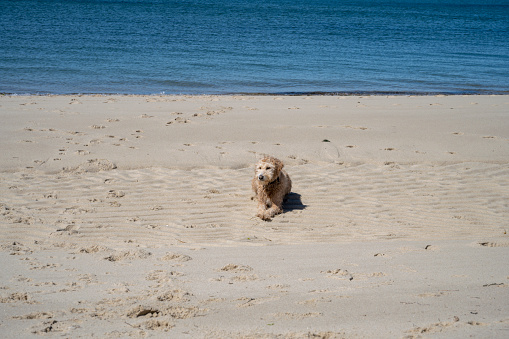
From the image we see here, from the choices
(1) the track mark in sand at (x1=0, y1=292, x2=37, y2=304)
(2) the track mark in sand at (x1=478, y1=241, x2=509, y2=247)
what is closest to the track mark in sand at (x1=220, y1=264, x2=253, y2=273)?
(1) the track mark in sand at (x1=0, y1=292, x2=37, y2=304)

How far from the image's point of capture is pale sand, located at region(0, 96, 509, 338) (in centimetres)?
341

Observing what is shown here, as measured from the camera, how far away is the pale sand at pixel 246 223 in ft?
11.2

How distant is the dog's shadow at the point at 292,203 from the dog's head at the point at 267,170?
58cm

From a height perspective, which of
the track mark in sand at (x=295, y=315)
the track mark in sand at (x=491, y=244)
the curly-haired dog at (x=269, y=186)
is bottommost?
the track mark in sand at (x=295, y=315)

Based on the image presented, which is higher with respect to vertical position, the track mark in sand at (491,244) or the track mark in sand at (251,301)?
the track mark in sand at (491,244)

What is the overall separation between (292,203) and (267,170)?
892mm

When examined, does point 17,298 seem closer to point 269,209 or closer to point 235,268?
point 235,268

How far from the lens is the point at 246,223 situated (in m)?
6.28

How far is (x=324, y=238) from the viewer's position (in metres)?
5.79

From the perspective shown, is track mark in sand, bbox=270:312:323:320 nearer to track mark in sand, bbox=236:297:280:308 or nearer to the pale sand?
the pale sand

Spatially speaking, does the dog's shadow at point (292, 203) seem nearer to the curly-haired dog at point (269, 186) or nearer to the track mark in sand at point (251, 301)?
the curly-haired dog at point (269, 186)

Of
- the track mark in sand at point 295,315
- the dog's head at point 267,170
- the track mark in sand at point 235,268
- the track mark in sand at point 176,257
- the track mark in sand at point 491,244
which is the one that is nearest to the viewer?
the track mark in sand at point 295,315

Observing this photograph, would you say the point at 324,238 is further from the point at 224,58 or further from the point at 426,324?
the point at 224,58

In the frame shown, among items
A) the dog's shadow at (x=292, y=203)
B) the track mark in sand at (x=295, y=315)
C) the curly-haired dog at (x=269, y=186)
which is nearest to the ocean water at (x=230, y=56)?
the dog's shadow at (x=292, y=203)
